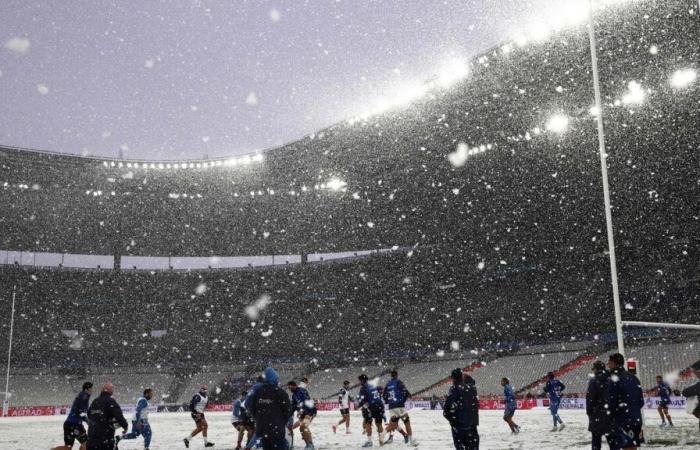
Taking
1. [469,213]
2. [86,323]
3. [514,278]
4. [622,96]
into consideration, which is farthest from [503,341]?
[86,323]

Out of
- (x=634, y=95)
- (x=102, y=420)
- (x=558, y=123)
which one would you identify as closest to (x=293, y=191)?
(x=558, y=123)

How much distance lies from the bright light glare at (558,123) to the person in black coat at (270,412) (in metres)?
28.6

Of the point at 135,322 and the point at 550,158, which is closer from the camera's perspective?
the point at 550,158

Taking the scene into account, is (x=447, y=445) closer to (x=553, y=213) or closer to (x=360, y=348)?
(x=553, y=213)

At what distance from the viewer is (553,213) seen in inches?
1567

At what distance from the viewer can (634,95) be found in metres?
29.5

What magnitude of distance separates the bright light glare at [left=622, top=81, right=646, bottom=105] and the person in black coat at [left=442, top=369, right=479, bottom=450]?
25.5 meters

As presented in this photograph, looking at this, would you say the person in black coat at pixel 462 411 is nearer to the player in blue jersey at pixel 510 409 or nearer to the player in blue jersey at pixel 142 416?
the player in blue jersey at pixel 142 416

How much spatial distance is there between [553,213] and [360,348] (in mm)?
17542

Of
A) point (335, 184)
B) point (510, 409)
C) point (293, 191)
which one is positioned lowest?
point (510, 409)

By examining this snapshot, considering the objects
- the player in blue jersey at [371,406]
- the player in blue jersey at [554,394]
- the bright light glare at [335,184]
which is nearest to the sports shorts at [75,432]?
the player in blue jersey at [371,406]

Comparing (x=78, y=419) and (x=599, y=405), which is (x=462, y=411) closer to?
(x=599, y=405)

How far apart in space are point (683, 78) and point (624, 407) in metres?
25.0

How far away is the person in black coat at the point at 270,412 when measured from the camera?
22.1ft
